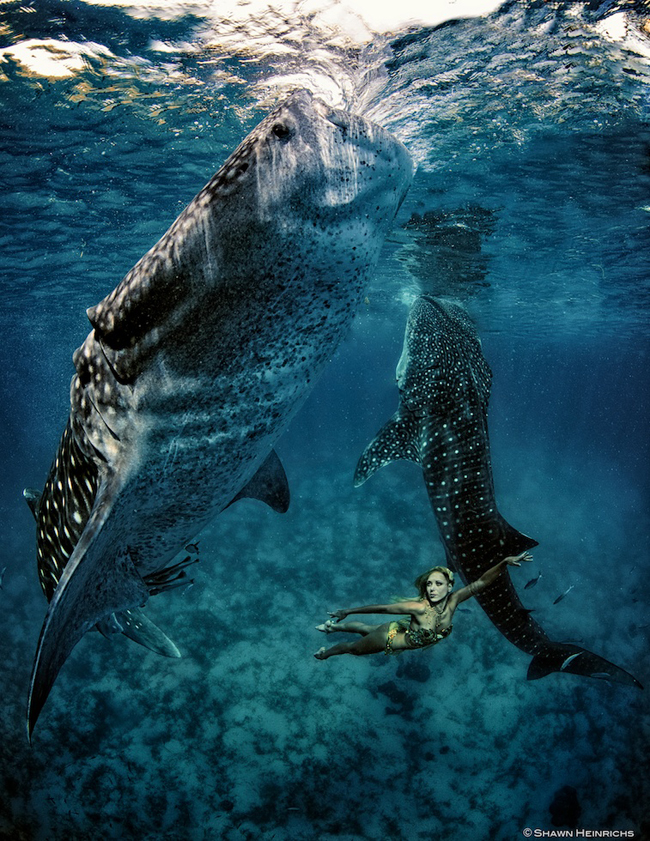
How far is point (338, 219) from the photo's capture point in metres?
1.77

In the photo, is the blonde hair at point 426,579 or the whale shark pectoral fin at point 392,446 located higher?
the whale shark pectoral fin at point 392,446

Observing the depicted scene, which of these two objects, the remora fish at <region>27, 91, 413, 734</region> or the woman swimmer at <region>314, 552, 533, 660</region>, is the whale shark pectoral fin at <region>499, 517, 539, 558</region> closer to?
the woman swimmer at <region>314, 552, 533, 660</region>

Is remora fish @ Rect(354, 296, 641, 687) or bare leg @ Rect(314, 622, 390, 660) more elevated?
remora fish @ Rect(354, 296, 641, 687)

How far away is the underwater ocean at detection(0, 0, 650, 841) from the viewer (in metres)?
6.52

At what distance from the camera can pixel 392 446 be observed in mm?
4711

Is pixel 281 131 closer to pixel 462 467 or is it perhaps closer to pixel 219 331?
pixel 219 331

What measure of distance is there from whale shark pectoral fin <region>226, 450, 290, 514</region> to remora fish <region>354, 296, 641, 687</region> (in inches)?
32.6

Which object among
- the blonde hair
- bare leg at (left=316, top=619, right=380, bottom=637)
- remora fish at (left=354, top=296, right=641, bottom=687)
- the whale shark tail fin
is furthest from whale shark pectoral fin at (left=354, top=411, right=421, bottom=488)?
the whale shark tail fin

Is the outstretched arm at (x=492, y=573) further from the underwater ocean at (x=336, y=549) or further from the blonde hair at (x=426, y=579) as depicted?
the underwater ocean at (x=336, y=549)

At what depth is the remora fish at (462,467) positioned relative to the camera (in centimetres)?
396

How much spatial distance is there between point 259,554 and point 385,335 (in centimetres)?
3742

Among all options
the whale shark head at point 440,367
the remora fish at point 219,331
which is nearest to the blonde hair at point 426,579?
the whale shark head at point 440,367

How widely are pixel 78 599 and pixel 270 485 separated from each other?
2.07 meters

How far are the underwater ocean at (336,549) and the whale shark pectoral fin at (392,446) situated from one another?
5.27 m
